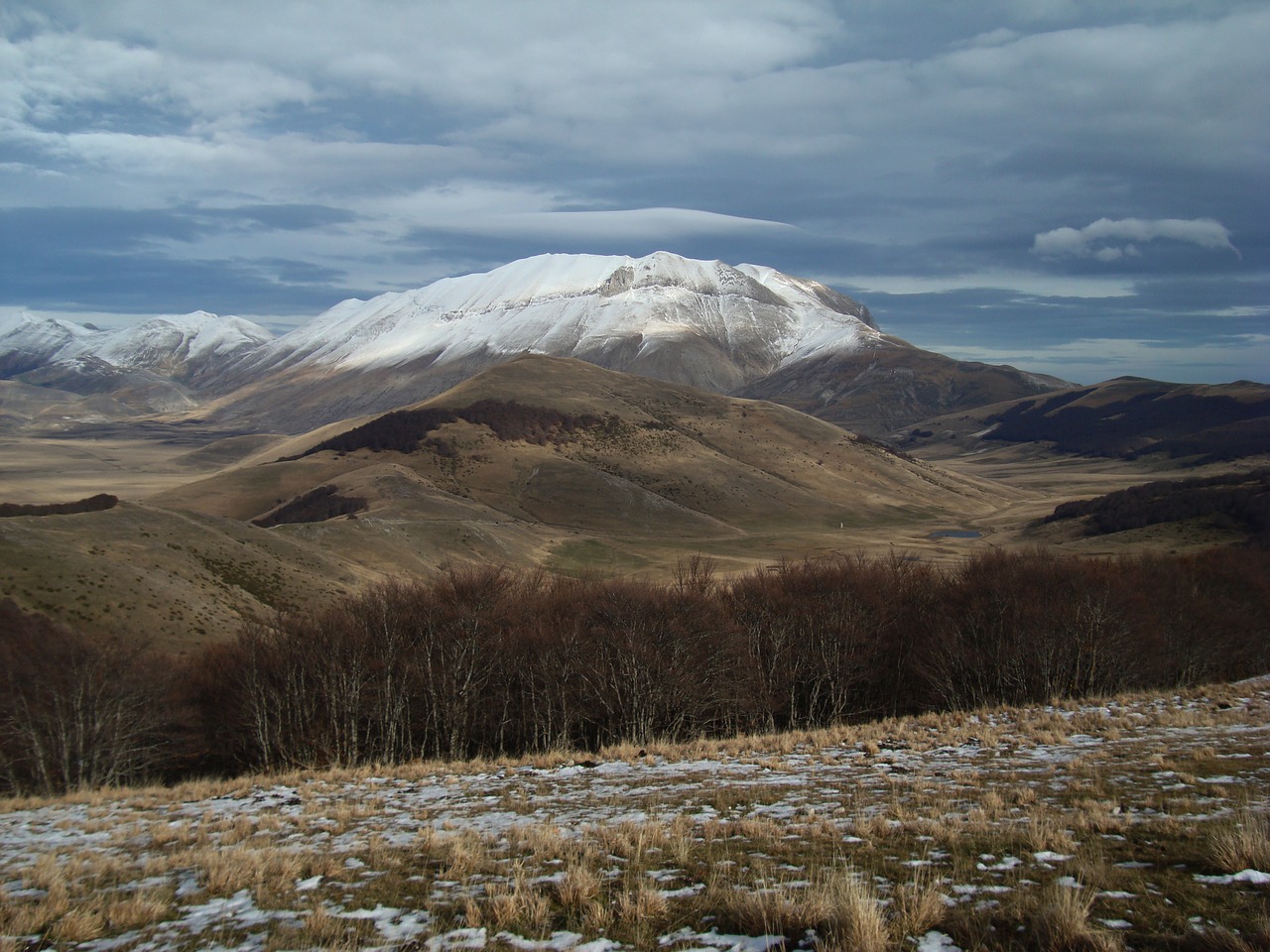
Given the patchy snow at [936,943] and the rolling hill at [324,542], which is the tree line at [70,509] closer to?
the rolling hill at [324,542]

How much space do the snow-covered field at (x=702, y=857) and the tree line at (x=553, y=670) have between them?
902 inches

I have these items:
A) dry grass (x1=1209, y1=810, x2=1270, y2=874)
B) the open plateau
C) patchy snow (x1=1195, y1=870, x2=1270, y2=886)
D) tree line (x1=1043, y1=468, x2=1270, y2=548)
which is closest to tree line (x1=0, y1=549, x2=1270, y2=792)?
the open plateau

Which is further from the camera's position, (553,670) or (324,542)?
(324,542)

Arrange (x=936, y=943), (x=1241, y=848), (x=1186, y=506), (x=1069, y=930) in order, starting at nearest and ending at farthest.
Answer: (x=1069, y=930)
(x=936, y=943)
(x=1241, y=848)
(x=1186, y=506)

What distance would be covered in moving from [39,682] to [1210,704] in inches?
2108

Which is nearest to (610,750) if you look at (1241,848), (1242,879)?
(1241,848)

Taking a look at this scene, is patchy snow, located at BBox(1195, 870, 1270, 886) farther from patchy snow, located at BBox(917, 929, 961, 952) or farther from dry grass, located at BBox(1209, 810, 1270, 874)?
patchy snow, located at BBox(917, 929, 961, 952)

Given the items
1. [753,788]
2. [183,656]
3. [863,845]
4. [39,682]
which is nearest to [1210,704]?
[753,788]

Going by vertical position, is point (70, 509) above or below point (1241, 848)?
below

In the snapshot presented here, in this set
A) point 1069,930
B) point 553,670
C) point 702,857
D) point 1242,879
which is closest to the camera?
point 1069,930

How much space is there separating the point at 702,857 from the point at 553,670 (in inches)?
1424

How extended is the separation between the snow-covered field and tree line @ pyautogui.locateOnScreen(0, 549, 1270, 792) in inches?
902

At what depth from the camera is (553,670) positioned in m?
46.7

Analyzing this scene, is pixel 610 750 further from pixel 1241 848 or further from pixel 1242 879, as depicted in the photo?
pixel 1242 879
